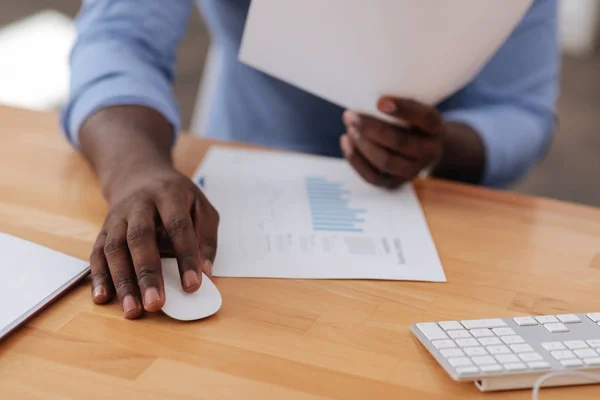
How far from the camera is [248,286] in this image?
0.67 m

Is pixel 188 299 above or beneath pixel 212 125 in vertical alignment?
above

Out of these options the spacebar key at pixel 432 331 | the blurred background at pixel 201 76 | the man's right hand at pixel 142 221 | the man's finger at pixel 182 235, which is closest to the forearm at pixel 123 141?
the man's right hand at pixel 142 221

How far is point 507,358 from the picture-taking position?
1.80 ft

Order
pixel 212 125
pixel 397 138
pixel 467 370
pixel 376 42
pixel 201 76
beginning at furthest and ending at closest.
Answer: pixel 201 76
pixel 212 125
pixel 397 138
pixel 376 42
pixel 467 370

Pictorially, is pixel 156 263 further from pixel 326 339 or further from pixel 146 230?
pixel 326 339

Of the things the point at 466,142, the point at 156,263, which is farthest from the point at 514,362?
the point at 466,142

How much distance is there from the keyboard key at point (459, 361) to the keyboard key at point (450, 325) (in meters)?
0.04

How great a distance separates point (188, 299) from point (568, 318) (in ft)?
1.02

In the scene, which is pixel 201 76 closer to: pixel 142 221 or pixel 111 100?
pixel 111 100

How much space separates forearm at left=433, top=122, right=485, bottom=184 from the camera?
3.35ft

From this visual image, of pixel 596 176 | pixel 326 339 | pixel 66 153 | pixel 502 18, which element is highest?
pixel 502 18

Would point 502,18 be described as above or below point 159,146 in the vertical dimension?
above

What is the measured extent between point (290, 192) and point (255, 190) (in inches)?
1.6

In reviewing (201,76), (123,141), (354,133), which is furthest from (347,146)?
(201,76)
